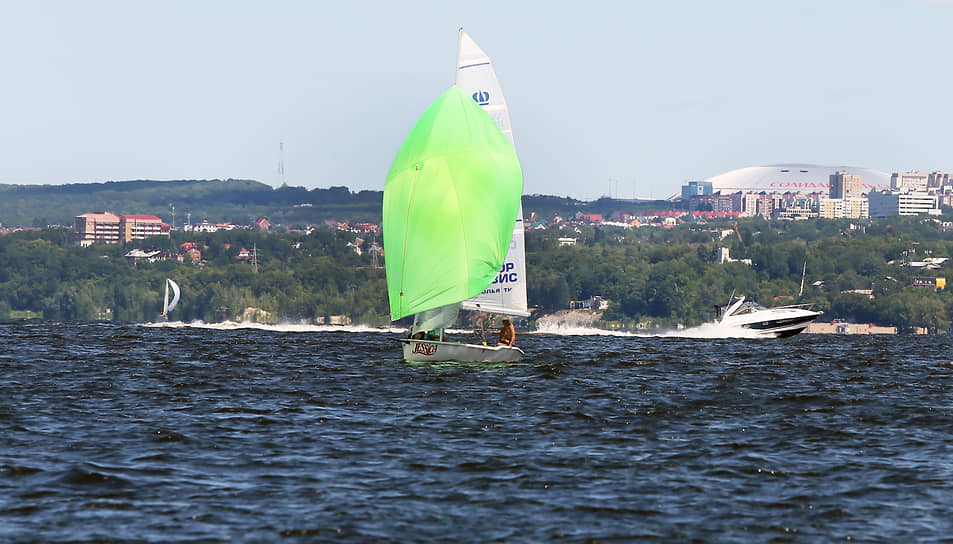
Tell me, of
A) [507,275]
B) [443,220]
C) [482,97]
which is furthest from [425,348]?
[482,97]

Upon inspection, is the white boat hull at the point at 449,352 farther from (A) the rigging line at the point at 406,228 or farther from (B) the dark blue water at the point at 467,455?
(A) the rigging line at the point at 406,228

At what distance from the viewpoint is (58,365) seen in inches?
2108

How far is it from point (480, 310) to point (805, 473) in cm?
2657

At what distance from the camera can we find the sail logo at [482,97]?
55.2 meters

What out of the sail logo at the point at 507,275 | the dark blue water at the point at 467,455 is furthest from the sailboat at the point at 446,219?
the sail logo at the point at 507,275

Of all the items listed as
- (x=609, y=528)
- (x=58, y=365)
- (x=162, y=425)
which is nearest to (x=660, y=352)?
(x=58, y=365)

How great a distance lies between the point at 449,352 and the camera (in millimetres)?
48938

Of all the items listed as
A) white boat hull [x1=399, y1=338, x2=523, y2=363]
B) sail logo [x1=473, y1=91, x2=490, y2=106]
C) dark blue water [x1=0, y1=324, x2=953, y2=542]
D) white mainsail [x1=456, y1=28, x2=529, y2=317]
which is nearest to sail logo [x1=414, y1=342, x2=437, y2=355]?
white boat hull [x1=399, y1=338, x2=523, y2=363]

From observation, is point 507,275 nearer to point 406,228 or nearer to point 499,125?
point 499,125

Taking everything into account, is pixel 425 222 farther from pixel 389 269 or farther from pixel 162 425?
pixel 162 425

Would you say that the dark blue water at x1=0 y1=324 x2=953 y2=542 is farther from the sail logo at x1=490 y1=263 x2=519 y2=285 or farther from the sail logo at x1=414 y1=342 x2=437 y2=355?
the sail logo at x1=490 y1=263 x2=519 y2=285

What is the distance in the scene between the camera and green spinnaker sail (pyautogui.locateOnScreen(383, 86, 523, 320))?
4831 centimetres

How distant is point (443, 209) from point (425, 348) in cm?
554

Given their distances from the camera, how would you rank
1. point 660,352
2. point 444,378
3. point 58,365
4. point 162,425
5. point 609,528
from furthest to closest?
point 660,352 < point 58,365 < point 444,378 < point 162,425 < point 609,528
